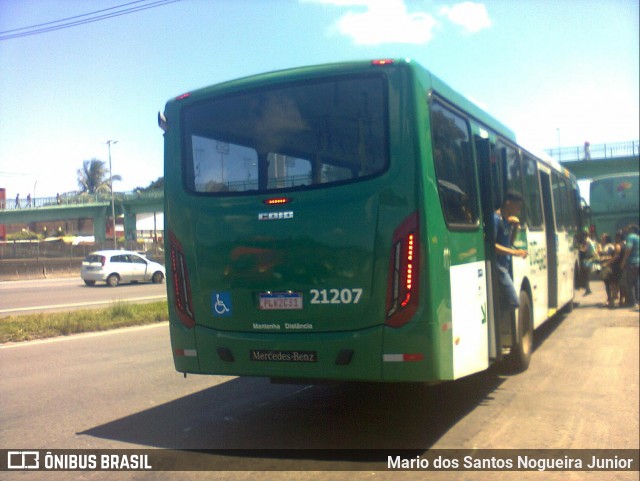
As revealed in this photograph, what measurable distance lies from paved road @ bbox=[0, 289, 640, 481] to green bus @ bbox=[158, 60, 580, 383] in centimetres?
68

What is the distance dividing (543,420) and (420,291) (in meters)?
2.27

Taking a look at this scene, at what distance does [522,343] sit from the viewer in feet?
28.1

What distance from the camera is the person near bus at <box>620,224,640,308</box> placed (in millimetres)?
15180

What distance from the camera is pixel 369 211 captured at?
5.38 meters

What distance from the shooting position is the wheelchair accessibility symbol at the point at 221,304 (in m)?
5.94

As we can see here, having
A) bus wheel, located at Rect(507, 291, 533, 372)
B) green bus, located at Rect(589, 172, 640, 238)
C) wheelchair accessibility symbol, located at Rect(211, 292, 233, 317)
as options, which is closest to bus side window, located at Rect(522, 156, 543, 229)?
bus wheel, located at Rect(507, 291, 533, 372)

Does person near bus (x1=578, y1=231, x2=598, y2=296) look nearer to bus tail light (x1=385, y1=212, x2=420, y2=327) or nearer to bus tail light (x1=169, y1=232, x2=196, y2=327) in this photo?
bus tail light (x1=385, y1=212, x2=420, y2=327)

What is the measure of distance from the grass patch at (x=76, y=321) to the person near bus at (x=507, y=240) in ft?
29.9

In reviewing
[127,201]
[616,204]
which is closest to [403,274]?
[616,204]

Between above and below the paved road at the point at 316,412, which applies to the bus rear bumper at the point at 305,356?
above

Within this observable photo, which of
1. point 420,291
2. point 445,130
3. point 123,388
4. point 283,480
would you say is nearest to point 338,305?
point 420,291

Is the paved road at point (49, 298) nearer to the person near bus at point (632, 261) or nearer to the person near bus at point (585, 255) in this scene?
the person near bus at point (585, 255)

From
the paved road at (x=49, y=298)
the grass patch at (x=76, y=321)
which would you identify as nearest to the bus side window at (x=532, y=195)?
the grass patch at (x=76, y=321)

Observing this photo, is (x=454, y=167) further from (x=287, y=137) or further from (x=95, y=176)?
(x=95, y=176)
